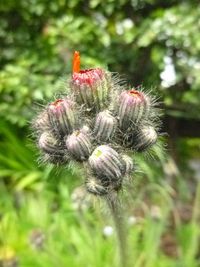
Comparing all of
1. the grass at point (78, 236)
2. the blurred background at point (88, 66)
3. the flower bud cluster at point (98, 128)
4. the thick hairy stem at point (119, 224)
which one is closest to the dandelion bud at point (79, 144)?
the flower bud cluster at point (98, 128)

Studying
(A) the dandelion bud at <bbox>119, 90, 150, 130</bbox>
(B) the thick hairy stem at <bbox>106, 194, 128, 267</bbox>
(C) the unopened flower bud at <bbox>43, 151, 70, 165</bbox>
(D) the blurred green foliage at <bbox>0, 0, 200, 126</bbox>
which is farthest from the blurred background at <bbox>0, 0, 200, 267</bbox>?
(A) the dandelion bud at <bbox>119, 90, 150, 130</bbox>

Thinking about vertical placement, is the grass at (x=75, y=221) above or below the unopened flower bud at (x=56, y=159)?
below

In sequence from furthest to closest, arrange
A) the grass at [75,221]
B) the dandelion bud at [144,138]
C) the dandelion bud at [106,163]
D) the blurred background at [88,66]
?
the blurred background at [88,66] < the grass at [75,221] < the dandelion bud at [144,138] < the dandelion bud at [106,163]

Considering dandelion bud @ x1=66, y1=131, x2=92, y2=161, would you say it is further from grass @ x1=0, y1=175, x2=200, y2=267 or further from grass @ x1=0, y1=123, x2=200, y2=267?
grass @ x1=0, y1=175, x2=200, y2=267

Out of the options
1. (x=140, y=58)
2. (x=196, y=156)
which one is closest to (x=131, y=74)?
(x=140, y=58)

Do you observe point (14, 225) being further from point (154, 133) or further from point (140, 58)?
point (154, 133)

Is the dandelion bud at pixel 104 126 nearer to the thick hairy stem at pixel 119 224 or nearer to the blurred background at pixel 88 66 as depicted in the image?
the thick hairy stem at pixel 119 224

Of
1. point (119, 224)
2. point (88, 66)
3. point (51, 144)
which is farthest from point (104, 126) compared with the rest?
point (88, 66)
